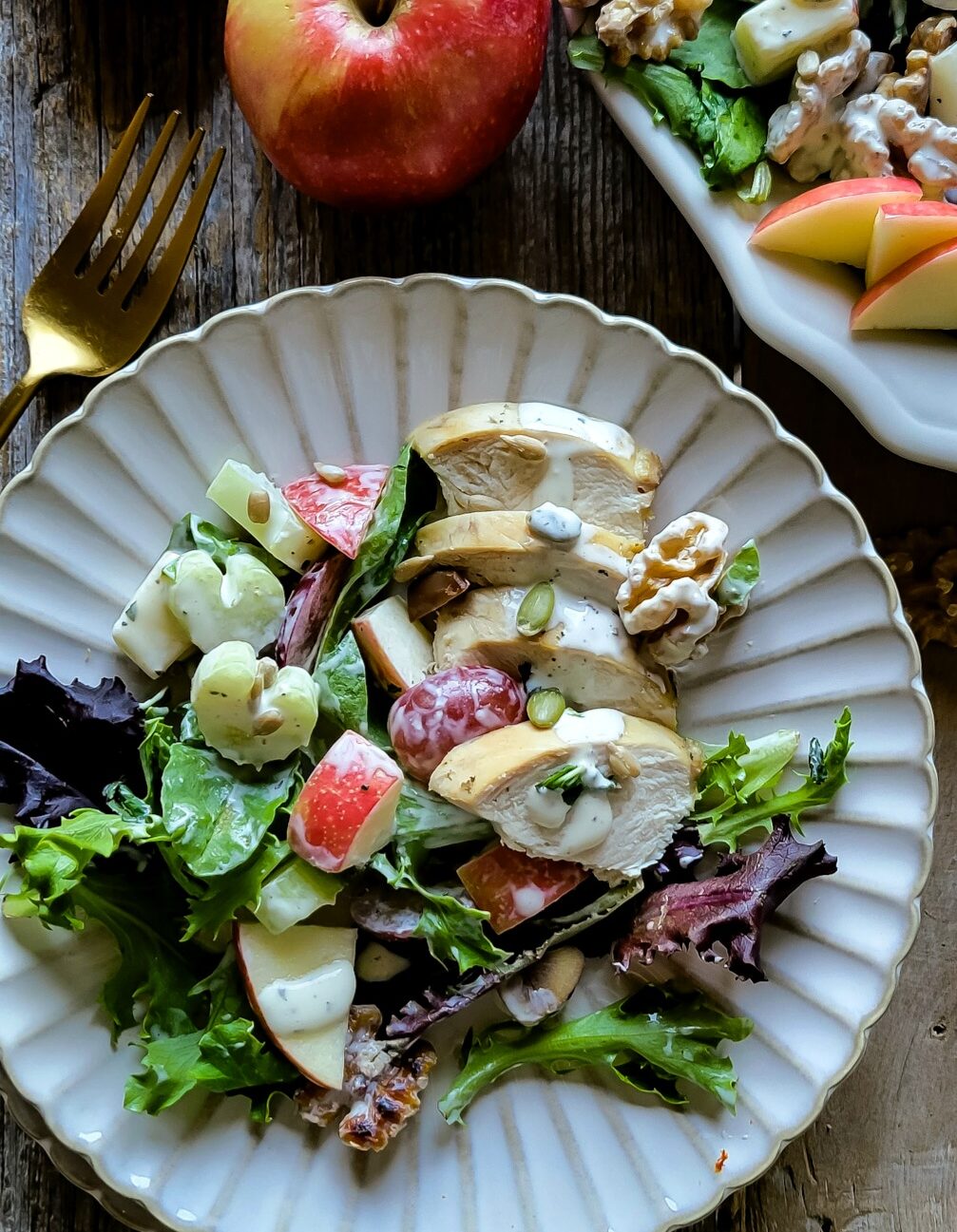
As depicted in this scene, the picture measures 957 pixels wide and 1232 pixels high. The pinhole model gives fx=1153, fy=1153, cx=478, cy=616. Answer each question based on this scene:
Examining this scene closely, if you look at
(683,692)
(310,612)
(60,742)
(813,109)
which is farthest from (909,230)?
(60,742)

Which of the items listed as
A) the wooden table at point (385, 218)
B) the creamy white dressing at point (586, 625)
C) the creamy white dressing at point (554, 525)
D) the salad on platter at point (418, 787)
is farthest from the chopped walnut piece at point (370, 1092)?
the wooden table at point (385, 218)

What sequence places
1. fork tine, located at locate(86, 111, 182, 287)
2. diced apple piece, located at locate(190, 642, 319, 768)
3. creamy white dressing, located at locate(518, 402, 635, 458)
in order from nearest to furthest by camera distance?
diced apple piece, located at locate(190, 642, 319, 768) < creamy white dressing, located at locate(518, 402, 635, 458) < fork tine, located at locate(86, 111, 182, 287)

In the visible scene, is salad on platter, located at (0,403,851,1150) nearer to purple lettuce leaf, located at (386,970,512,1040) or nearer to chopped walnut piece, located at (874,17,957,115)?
purple lettuce leaf, located at (386,970,512,1040)

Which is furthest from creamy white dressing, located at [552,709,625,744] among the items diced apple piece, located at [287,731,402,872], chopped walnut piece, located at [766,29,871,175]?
chopped walnut piece, located at [766,29,871,175]

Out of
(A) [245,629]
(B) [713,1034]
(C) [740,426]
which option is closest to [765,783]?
(B) [713,1034]

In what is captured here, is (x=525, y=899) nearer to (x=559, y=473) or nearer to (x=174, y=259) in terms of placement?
(x=559, y=473)

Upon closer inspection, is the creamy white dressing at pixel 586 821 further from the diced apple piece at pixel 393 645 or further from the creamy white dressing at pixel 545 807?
the diced apple piece at pixel 393 645

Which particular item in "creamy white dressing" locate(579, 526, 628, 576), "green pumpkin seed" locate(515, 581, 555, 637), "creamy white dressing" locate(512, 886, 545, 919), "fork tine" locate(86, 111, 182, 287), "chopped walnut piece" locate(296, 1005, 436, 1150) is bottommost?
"chopped walnut piece" locate(296, 1005, 436, 1150)
